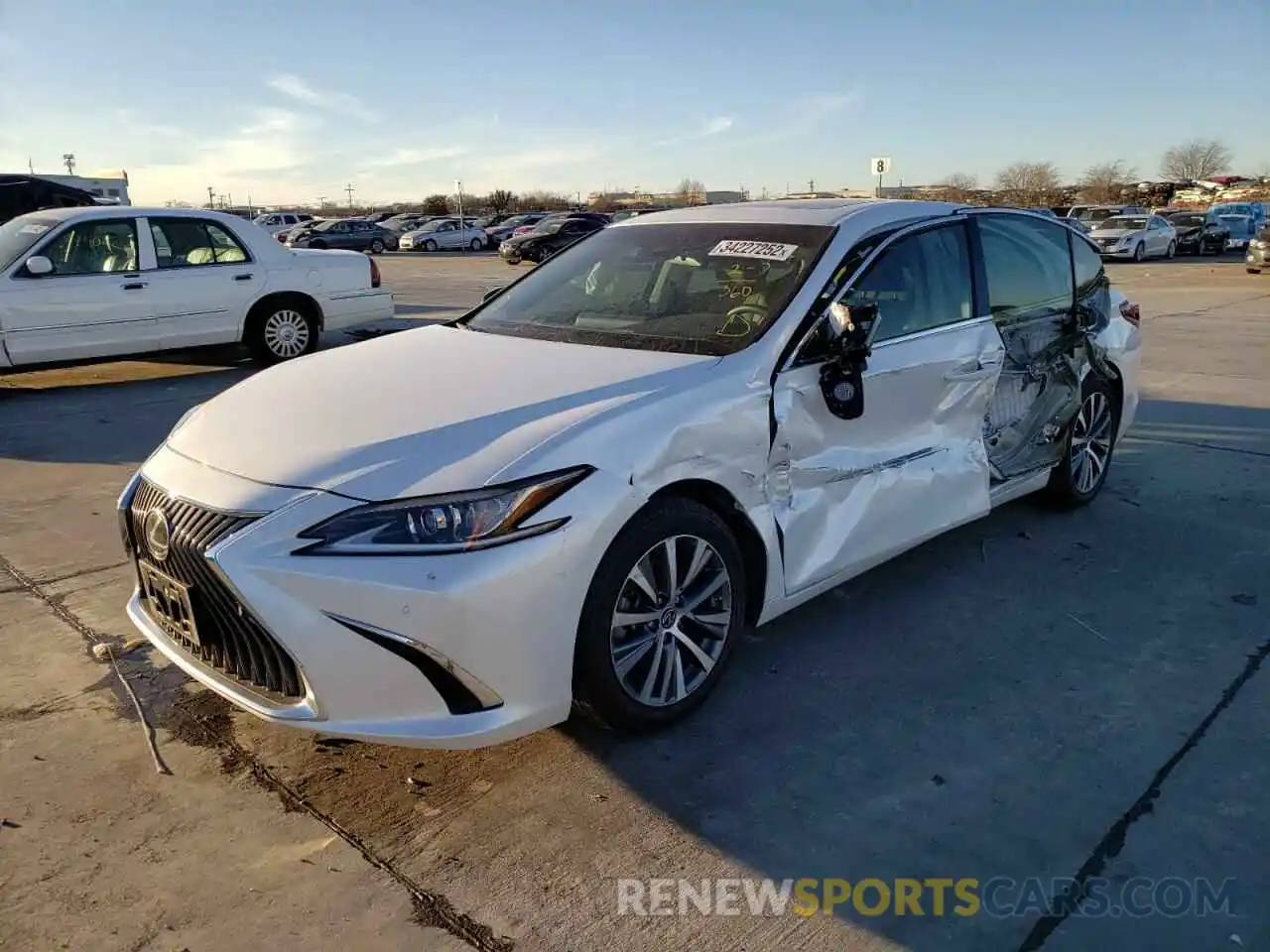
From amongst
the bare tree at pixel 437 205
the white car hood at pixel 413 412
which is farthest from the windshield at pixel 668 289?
the bare tree at pixel 437 205

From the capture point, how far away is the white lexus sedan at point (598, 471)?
8.60ft

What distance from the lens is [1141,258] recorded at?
29859 millimetres

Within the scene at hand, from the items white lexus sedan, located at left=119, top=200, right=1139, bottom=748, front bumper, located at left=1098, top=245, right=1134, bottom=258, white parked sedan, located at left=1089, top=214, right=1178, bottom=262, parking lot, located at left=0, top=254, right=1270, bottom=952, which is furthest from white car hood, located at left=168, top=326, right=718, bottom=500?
front bumper, located at left=1098, top=245, right=1134, bottom=258

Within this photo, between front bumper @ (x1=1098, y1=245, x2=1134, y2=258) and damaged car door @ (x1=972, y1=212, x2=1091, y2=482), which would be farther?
front bumper @ (x1=1098, y1=245, x2=1134, y2=258)

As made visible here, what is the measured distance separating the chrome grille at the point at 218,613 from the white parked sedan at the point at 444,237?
134ft

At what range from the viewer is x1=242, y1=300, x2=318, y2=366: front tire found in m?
9.94

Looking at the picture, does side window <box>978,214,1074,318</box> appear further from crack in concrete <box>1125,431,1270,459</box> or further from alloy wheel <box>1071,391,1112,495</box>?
crack in concrete <box>1125,431,1270,459</box>

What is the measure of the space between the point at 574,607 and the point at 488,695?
1.08 ft

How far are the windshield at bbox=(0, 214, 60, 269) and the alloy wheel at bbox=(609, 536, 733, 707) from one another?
7972mm

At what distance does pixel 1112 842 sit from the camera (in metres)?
2.67

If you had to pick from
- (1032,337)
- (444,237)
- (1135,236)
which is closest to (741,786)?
(1032,337)

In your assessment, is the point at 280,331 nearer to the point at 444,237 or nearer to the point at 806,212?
the point at 806,212

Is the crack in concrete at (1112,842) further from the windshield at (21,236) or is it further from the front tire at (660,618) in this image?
the windshield at (21,236)

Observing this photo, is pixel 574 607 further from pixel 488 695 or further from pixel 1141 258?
pixel 1141 258
